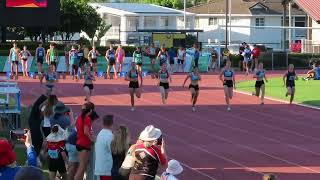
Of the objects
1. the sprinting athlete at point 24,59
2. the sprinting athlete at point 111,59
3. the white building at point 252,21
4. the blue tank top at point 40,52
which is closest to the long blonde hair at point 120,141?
the blue tank top at point 40,52

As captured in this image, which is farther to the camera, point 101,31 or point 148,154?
point 101,31

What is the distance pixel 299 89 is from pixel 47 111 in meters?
22.6

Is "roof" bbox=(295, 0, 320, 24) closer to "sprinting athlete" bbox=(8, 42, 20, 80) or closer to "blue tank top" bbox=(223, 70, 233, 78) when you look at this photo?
"sprinting athlete" bbox=(8, 42, 20, 80)

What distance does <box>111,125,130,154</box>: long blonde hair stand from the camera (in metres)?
11.2

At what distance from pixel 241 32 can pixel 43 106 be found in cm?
7349

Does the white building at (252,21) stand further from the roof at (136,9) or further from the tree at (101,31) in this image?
the tree at (101,31)

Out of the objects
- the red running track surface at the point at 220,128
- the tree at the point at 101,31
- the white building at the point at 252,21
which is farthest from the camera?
the white building at the point at 252,21

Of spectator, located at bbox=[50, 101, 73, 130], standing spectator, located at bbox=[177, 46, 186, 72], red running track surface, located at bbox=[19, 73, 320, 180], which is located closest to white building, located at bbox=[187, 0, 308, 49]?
standing spectator, located at bbox=[177, 46, 186, 72]

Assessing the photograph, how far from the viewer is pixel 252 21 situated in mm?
90000

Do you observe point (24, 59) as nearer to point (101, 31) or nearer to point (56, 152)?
point (56, 152)

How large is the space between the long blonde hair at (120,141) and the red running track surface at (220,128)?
4337 mm

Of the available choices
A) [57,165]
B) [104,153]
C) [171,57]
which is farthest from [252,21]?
[104,153]

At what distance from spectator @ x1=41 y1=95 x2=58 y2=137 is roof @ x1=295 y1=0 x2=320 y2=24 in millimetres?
43486

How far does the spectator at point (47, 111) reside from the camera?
15.0 m
